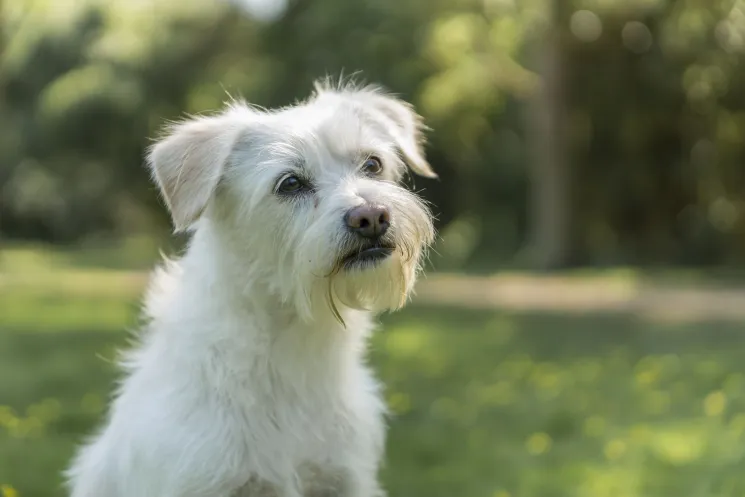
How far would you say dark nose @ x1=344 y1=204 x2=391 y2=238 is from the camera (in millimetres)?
3729

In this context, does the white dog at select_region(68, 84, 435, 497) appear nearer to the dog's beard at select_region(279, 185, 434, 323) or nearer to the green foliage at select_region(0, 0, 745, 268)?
the dog's beard at select_region(279, 185, 434, 323)

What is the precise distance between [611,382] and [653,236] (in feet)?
54.4

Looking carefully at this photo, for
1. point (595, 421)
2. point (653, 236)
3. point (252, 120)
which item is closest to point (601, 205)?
point (653, 236)

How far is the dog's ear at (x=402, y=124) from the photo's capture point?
4621 millimetres

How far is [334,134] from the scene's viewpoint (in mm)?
4082

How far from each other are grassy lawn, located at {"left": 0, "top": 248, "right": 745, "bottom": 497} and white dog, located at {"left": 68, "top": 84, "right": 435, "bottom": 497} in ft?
5.92

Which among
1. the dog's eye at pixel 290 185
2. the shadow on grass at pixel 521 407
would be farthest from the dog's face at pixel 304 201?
the shadow on grass at pixel 521 407

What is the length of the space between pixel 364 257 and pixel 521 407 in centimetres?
435

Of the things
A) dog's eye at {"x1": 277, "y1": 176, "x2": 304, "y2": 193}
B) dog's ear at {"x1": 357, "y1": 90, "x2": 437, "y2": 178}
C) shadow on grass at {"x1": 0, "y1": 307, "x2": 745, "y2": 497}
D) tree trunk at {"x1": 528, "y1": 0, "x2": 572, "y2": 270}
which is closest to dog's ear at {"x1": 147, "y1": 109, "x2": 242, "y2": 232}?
dog's eye at {"x1": 277, "y1": 176, "x2": 304, "y2": 193}

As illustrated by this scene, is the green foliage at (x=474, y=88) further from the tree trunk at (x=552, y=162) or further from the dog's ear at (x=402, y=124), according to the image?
the dog's ear at (x=402, y=124)

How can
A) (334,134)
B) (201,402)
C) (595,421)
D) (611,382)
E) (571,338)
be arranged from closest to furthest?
(201,402), (334,134), (595,421), (611,382), (571,338)

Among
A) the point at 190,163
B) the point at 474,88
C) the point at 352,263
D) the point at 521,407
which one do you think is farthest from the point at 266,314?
the point at 474,88

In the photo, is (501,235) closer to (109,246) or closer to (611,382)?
(109,246)

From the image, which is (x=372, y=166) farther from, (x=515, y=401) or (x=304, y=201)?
(x=515, y=401)
